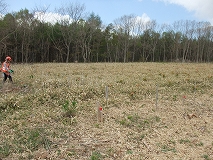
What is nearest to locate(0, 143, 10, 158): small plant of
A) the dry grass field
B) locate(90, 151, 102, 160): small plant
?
the dry grass field

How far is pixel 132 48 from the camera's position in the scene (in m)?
53.0

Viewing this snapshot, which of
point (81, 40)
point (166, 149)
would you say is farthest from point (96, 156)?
point (81, 40)

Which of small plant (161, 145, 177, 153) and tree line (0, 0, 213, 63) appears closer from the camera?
small plant (161, 145, 177, 153)

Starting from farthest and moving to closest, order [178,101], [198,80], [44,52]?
[44,52]
[198,80]
[178,101]

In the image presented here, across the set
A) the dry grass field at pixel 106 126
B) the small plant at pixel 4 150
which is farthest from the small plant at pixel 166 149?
the small plant at pixel 4 150

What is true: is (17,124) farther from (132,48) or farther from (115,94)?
(132,48)

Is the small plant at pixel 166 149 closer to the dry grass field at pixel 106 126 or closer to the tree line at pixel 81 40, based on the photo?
the dry grass field at pixel 106 126

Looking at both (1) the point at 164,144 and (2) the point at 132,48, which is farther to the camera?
(2) the point at 132,48

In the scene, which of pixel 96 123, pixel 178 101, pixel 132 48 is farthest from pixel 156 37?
pixel 96 123

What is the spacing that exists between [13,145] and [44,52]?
1509 inches

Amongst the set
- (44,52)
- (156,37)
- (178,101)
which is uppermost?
(156,37)

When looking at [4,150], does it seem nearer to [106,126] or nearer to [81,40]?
[106,126]

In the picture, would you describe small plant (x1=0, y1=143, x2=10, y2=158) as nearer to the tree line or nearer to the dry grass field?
the dry grass field

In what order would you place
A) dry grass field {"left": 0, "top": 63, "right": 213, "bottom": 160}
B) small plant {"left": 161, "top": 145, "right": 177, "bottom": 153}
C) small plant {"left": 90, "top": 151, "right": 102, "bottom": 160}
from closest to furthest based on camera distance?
small plant {"left": 90, "top": 151, "right": 102, "bottom": 160} → dry grass field {"left": 0, "top": 63, "right": 213, "bottom": 160} → small plant {"left": 161, "top": 145, "right": 177, "bottom": 153}
